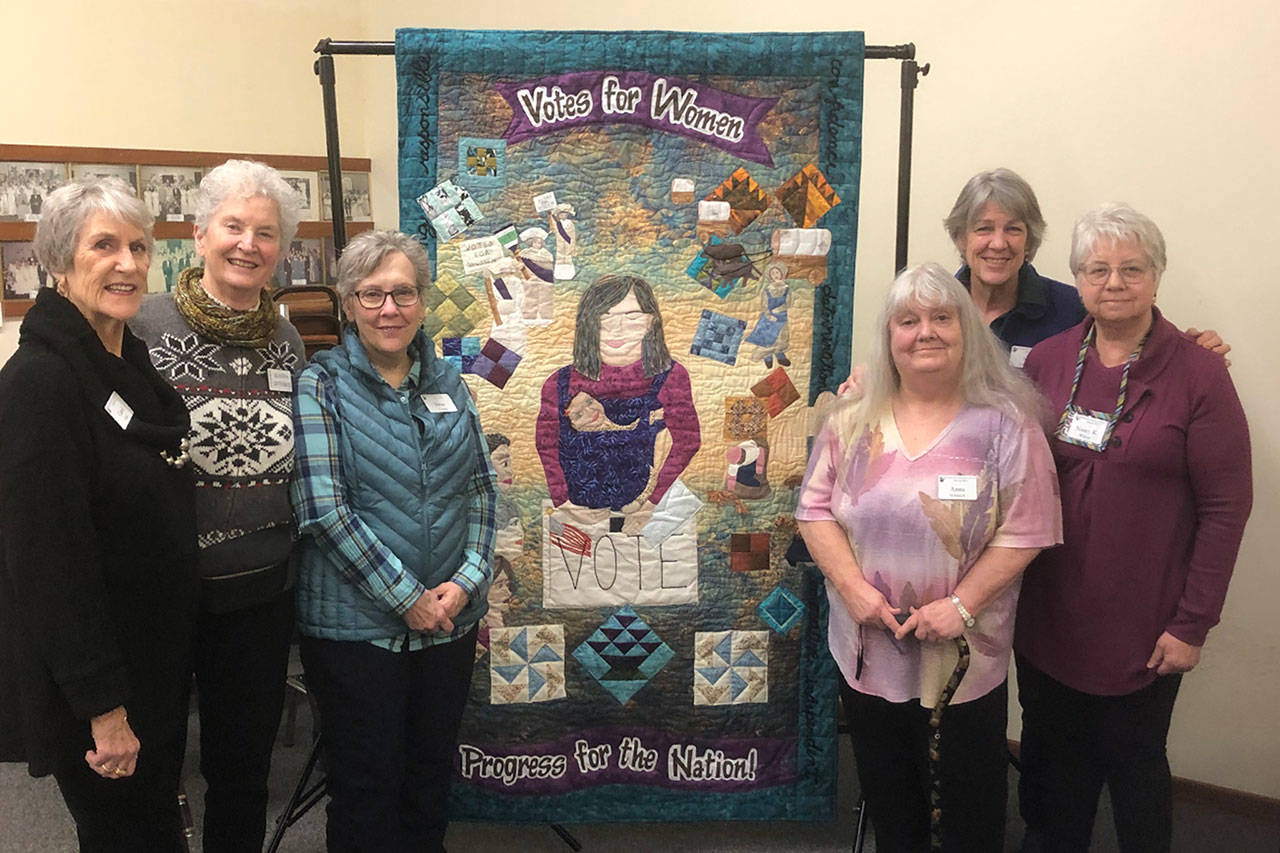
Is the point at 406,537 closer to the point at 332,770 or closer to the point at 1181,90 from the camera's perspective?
the point at 332,770

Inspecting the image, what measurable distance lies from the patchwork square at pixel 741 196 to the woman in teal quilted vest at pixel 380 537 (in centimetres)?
77

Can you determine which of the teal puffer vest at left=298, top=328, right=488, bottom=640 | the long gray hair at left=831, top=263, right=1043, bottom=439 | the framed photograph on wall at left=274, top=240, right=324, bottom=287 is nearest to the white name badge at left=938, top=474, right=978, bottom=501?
the long gray hair at left=831, top=263, right=1043, bottom=439

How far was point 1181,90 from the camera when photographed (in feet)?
8.14

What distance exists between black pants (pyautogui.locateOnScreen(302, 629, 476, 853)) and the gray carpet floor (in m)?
0.55

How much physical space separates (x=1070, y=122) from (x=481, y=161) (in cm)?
164

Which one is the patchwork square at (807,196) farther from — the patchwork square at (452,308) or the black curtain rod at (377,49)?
the patchwork square at (452,308)

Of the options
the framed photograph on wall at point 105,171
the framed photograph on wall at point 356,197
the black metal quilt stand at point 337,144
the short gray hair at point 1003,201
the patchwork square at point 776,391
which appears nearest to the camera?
the short gray hair at point 1003,201

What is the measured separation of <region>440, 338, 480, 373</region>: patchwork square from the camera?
90.6 inches

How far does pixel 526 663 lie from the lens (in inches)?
94.0

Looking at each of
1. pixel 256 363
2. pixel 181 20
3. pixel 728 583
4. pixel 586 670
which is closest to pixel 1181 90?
pixel 728 583

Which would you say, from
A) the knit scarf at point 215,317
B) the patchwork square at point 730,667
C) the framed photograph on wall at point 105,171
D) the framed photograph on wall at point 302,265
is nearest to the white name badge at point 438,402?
the knit scarf at point 215,317

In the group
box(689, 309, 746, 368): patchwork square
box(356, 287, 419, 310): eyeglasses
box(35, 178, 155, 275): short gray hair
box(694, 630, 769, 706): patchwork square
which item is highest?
box(35, 178, 155, 275): short gray hair

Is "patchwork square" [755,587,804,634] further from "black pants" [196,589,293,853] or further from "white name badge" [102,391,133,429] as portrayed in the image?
"white name badge" [102,391,133,429]

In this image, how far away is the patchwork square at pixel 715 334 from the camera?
2.33 meters
